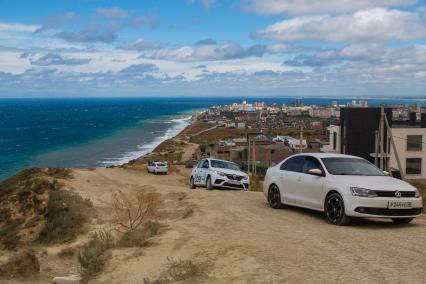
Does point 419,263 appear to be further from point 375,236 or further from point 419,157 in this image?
point 419,157

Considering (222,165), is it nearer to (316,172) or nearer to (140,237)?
(316,172)

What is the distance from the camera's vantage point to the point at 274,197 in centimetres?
1458

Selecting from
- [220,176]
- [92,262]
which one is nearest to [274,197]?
[92,262]

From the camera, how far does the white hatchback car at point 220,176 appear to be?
73.8 feet

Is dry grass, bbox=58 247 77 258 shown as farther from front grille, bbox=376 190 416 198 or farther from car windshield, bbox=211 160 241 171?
front grille, bbox=376 190 416 198

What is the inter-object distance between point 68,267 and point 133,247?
5035mm

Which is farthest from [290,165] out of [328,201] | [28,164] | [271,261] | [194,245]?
[28,164]

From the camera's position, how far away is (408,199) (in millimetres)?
11633

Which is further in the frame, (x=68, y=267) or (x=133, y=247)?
(x=68, y=267)

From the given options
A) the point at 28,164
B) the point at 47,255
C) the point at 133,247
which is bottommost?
the point at 28,164

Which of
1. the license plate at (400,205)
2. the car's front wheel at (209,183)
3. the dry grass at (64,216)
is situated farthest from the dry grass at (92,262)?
the car's front wheel at (209,183)

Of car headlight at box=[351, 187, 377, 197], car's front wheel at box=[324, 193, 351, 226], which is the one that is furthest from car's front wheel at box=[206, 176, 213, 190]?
car headlight at box=[351, 187, 377, 197]

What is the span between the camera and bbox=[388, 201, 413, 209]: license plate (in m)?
11.4

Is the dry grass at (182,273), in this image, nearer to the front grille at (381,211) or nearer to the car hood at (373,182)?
the front grille at (381,211)
